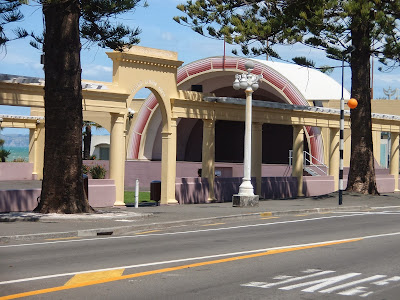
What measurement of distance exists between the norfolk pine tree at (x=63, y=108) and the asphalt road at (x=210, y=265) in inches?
155

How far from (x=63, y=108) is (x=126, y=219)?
341 cm

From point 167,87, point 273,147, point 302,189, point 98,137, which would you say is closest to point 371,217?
point 167,87

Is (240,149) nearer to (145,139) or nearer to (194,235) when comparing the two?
(145,139)

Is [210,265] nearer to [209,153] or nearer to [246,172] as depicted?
[246,172]

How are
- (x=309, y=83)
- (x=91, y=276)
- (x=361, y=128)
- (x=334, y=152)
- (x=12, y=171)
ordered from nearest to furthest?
(x=91, y=276)
(x=361, y=128)
(x=334, y=152)
(x=12, y=171)
(x=309, y=83)

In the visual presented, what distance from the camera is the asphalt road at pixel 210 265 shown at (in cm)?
991

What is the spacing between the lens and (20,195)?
80.1 feet

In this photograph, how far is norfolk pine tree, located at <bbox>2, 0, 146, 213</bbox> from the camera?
70.3 feet

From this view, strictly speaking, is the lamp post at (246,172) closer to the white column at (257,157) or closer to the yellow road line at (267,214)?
the yellow road line at (267,214)

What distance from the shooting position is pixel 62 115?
2144cm

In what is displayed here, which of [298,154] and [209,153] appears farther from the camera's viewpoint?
[298,154]

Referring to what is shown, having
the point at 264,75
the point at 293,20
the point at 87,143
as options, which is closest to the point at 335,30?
the point at 293,20

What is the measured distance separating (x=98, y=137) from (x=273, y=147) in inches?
748

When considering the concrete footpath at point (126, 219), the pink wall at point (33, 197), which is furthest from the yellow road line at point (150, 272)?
the pink wall at point (33, 197)
